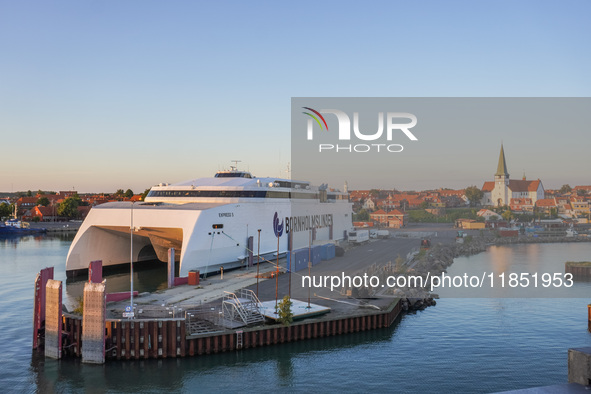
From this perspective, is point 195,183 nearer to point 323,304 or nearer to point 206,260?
point 206,260

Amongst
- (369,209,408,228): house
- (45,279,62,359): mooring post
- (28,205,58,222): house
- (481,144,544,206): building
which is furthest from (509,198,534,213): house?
(28,205,58,222): house

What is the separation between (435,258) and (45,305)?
27.8 meters

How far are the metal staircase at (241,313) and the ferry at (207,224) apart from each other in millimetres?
3750

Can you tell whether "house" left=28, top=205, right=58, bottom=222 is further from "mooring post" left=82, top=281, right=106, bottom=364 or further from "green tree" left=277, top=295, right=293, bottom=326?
"green tree" left=277, top=295, right=293, bottom=326

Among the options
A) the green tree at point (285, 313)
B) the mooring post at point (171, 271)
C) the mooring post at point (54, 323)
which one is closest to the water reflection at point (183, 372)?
the mooring post at point (54, 323)

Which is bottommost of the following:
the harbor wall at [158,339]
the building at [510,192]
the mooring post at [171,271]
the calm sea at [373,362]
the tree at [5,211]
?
the calm sea at [373,362]

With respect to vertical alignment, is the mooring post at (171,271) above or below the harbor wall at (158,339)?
above

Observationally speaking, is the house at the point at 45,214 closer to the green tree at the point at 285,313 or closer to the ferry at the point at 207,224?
the ferry at the point at 207,224

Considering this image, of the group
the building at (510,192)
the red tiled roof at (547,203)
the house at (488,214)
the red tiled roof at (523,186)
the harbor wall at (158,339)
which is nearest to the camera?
the harbor wall at (158,339)

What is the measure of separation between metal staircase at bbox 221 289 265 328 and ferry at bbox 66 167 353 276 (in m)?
3.75

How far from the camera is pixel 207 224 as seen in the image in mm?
25641

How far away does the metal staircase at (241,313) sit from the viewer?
668 inches

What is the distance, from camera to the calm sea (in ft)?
45.7

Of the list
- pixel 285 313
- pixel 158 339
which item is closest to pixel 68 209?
pixel 158 339
